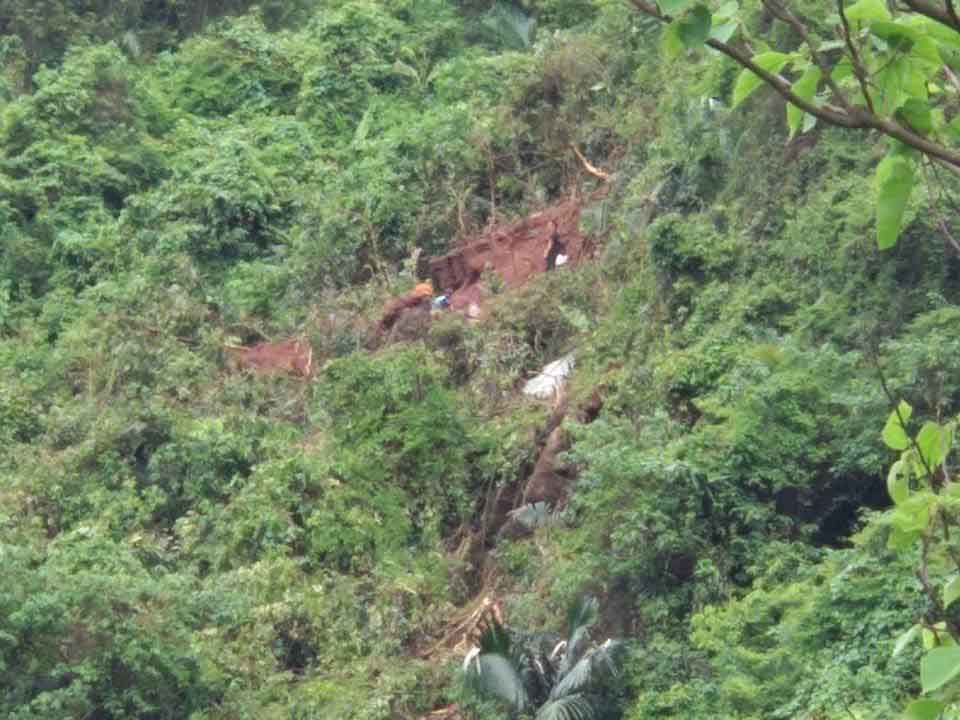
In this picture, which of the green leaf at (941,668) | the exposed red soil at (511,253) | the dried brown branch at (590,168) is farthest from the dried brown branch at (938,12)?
the dried brown branch at (590,168)

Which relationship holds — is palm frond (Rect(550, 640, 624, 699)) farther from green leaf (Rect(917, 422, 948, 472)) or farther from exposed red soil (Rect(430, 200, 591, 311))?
green leaf (Rect(917, 422, 948, 472))

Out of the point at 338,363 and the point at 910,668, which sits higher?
the point at 910,668

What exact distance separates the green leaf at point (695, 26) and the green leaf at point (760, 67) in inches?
3.6

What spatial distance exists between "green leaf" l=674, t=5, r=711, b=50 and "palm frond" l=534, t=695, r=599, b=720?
23.6 feet

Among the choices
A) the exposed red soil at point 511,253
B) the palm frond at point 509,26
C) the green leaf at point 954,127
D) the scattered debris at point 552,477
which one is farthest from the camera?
the palm frond at point 509,26

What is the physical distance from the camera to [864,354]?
1091cm

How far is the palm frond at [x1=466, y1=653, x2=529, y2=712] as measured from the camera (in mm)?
9711

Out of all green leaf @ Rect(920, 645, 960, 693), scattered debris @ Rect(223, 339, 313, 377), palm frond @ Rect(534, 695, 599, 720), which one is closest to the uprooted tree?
green leaf @ Rect(920, 645, 960, 693)

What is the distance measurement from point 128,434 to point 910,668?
7375 mm

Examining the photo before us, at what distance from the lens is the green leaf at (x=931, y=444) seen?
2.73 m

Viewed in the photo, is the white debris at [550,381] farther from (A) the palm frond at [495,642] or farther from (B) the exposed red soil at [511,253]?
(A) the palm frond at [495,642]

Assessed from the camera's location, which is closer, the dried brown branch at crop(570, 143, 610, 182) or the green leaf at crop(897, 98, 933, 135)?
the green leaf at crop(897, 98, 933, 135)

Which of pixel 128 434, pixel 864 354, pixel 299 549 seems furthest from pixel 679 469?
pixel 128 434

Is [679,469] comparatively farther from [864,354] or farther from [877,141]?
[877,141]
